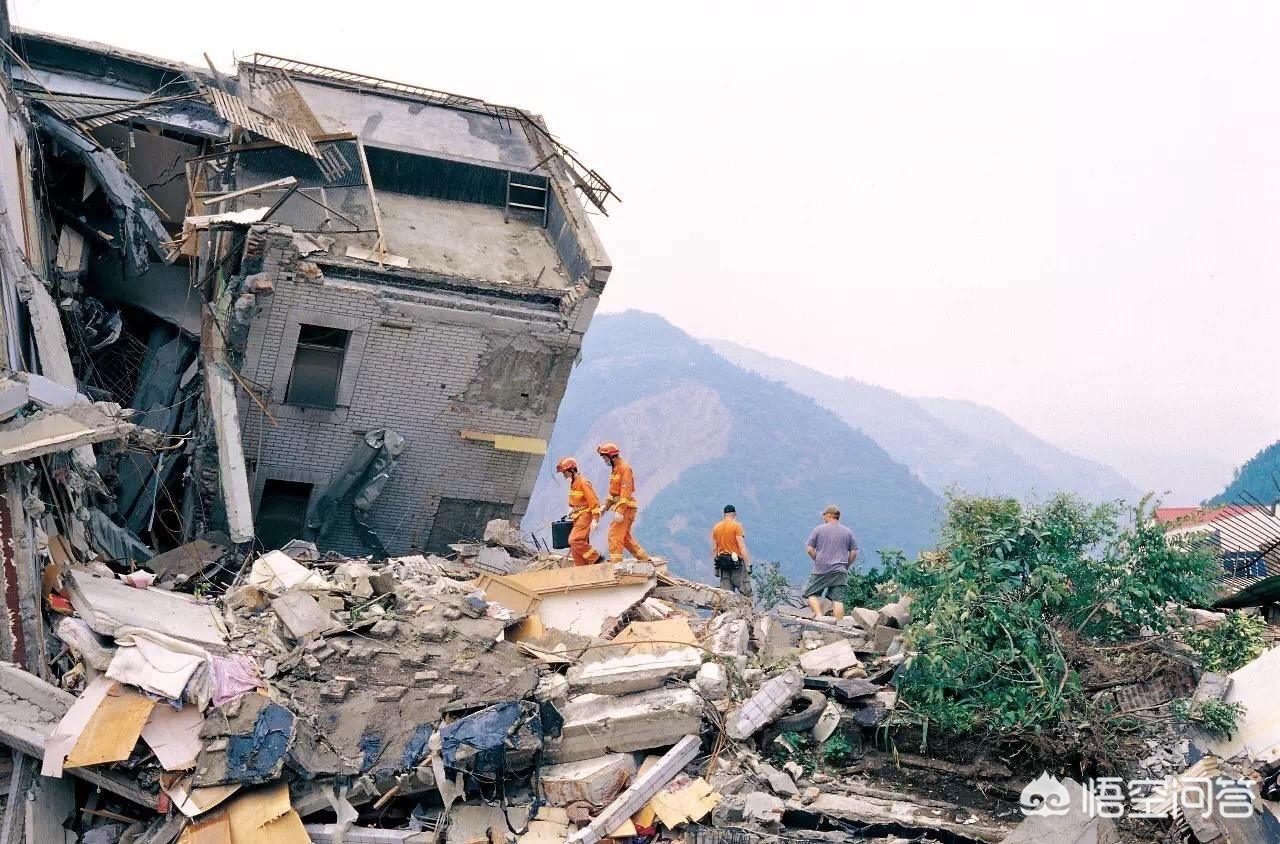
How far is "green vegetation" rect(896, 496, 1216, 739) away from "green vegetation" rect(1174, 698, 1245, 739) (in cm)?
60

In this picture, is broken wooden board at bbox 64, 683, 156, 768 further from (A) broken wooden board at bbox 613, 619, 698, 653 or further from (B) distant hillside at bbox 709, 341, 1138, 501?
(B) distant hillside at bbox 709, 341, 1138, 501

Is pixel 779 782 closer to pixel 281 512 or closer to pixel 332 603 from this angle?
pixel 332 603

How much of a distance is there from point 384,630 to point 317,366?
19.5 feet

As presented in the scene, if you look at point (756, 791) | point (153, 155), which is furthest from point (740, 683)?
point (153, 155)

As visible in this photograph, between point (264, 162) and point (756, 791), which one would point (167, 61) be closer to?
point (264, 162)

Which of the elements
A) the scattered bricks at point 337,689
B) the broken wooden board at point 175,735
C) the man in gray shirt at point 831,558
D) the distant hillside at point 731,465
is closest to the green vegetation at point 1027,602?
the man in gray shirt at point 831,558

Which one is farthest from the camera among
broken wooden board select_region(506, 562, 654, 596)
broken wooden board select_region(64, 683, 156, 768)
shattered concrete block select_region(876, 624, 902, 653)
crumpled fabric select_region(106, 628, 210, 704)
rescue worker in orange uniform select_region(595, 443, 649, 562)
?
rescue worker in orange uniform select_region(595, 443, 649, 562)

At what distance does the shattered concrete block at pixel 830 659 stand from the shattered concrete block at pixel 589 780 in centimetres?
204

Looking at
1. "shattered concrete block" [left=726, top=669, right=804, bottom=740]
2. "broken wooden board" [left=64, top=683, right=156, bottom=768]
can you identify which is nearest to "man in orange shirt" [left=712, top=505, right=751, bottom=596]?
"shattered concrete block" [left=726, top=669, right=804, bottom=740]

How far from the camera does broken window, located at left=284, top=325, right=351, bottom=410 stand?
52.3 ft

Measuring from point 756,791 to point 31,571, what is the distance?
5.71m

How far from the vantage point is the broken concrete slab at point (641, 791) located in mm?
9234

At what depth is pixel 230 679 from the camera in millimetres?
9695

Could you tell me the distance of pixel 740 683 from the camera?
10.7 metres
